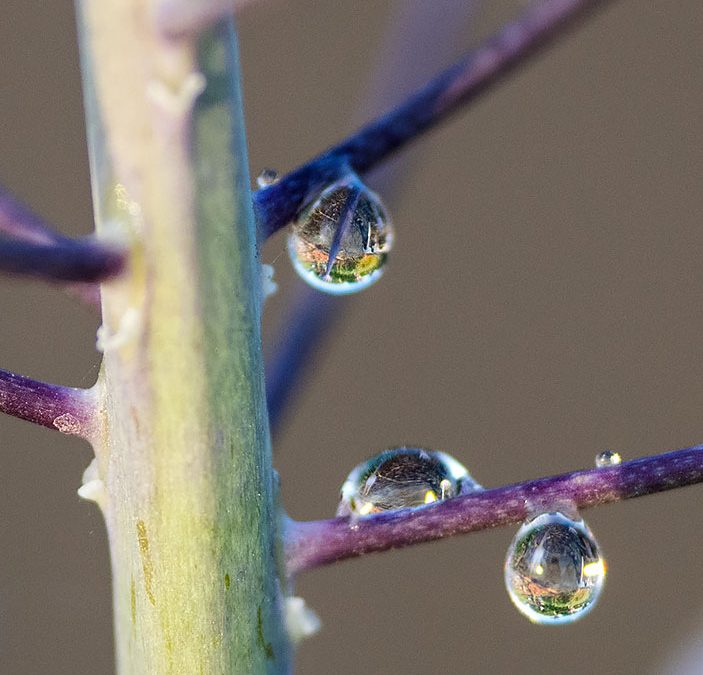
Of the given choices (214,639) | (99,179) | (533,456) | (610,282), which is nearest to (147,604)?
(214,639)

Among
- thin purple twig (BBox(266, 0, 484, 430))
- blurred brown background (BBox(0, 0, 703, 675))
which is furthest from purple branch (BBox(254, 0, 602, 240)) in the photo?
blurred brown background (BBox(0, 0, 703, 675))

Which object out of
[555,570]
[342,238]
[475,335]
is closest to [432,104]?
[342,238]

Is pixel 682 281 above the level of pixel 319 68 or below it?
below

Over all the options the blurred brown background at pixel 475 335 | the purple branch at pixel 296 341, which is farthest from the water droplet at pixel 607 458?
the blurred brown background at pixel 475 335

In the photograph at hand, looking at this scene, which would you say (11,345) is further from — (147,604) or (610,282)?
(147,604)

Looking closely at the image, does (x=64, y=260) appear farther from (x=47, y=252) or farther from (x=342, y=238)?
(x=342, y=238)

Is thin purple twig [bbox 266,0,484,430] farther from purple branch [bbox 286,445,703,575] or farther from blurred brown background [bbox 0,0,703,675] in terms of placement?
blurred brown background [bbox 0,0,703,675]
